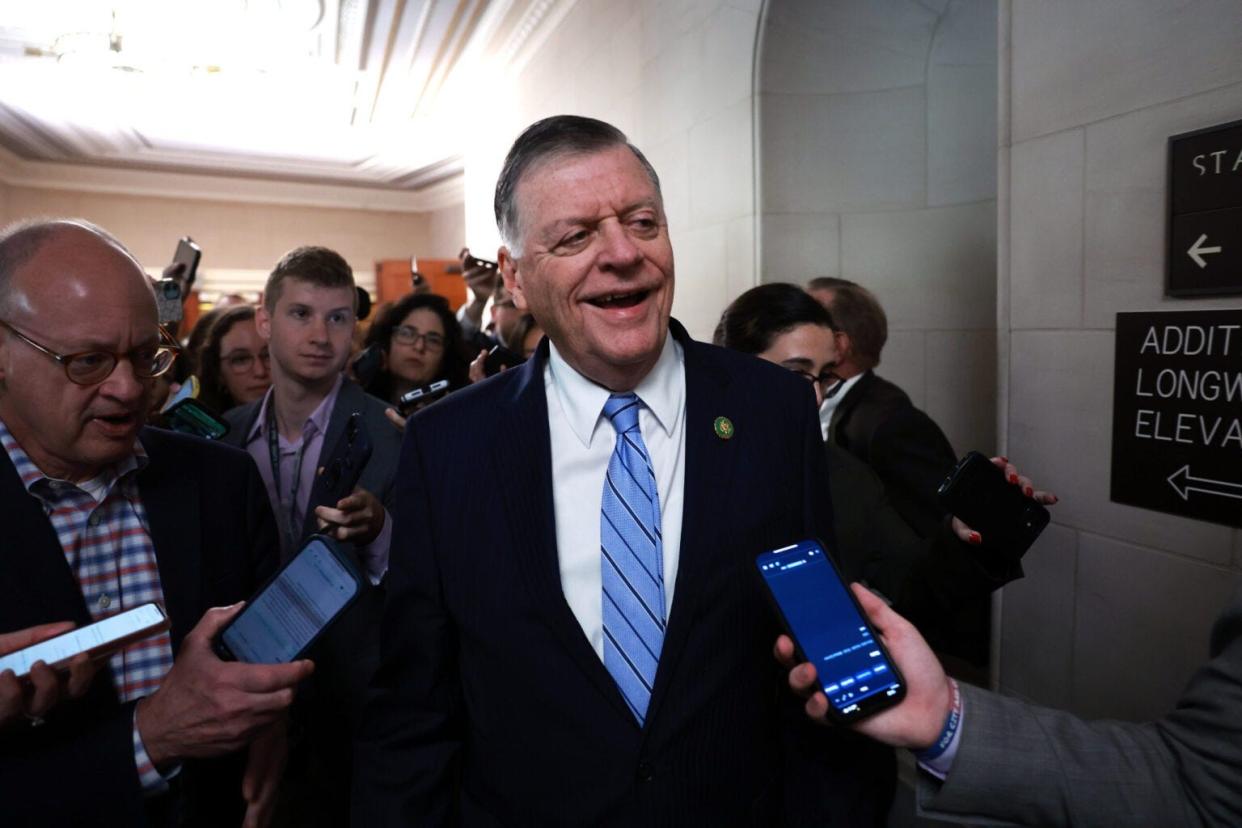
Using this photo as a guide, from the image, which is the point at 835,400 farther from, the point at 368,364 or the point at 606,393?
the point at 368,364

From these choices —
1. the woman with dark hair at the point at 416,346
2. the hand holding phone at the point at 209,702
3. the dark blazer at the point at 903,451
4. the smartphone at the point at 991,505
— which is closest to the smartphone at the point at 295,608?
the hand holding phone at the point at 209,702

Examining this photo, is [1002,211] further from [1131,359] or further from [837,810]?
[837,810]

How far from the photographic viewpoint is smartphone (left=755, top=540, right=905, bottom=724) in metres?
0.93

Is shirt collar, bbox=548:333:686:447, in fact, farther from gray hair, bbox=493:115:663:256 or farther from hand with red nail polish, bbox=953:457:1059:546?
hand with red nail polish, bbox=953:457:1059:546

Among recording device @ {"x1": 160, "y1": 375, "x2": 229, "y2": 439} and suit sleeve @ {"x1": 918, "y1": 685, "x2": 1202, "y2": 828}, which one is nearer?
suit sleeve @ {"x1": 918, "y1": 685, "x2": 1202, "y2": 828}

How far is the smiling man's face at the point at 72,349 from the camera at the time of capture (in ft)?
3.76

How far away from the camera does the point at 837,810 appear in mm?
1118

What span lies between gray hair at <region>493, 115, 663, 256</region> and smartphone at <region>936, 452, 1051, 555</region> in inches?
30.4

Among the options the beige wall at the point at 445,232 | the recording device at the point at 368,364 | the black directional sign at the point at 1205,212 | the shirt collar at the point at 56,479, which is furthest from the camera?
the beige wall at the point at 445,232

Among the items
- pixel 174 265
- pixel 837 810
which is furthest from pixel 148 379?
pixel 174 265

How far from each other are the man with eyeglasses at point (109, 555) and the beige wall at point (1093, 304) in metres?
1.68

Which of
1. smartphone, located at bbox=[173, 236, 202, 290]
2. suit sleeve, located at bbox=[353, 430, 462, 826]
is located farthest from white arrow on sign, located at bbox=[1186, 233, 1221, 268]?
smartphone, located at bbox=[173, 236, 202, 290]

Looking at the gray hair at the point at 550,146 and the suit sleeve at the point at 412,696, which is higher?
the gray hair at the point at 550,146

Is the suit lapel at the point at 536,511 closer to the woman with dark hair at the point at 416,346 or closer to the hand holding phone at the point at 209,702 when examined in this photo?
the hand holding phone at the point at 209,702
